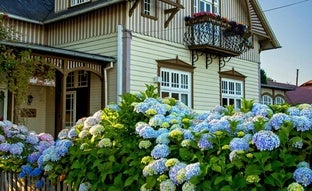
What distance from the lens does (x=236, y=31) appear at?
16625 mm

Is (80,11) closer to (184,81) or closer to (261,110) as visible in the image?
(184,81)

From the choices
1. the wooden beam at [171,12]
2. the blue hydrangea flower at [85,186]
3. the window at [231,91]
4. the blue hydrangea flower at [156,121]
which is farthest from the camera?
the window at [231,91]

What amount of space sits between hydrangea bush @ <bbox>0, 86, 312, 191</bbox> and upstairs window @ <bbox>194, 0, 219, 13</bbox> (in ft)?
41.0

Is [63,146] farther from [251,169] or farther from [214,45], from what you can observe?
[214,45]

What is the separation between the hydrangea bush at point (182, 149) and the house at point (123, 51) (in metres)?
7.82

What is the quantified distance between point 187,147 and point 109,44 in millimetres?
10770

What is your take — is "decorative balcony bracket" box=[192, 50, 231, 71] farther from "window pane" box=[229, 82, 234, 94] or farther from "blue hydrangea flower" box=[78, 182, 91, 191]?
"blue hydrangea flower" box=[78, 182, 91, 191]

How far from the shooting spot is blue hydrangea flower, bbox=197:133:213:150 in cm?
333

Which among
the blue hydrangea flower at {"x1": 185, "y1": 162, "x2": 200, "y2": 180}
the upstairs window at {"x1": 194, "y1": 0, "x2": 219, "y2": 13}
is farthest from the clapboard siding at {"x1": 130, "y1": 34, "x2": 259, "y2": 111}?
the blue hydrangea flower at {"x1": 185, "y1": 162, "x2": 200, "y2": 180}

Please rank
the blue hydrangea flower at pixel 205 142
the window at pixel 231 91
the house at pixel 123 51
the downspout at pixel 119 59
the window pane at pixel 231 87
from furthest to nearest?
the window pane at pixel 231 87 < the window at pixel 231 91 < the house at pixel 123 51 < the downspout at pixel 119 59 < the blue hydrangea flower at pixel 205 142

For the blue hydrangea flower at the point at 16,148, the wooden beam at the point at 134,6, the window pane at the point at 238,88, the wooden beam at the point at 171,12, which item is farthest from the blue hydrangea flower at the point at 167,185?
the window pane at the point at 238,88

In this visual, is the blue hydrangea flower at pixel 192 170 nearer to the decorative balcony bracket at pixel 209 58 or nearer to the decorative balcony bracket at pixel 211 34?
the decorative balcony bracket at pixel 211 34

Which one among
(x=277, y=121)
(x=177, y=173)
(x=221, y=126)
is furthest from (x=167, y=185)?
(x=277, y=121)

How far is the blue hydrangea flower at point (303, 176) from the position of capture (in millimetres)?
2816
